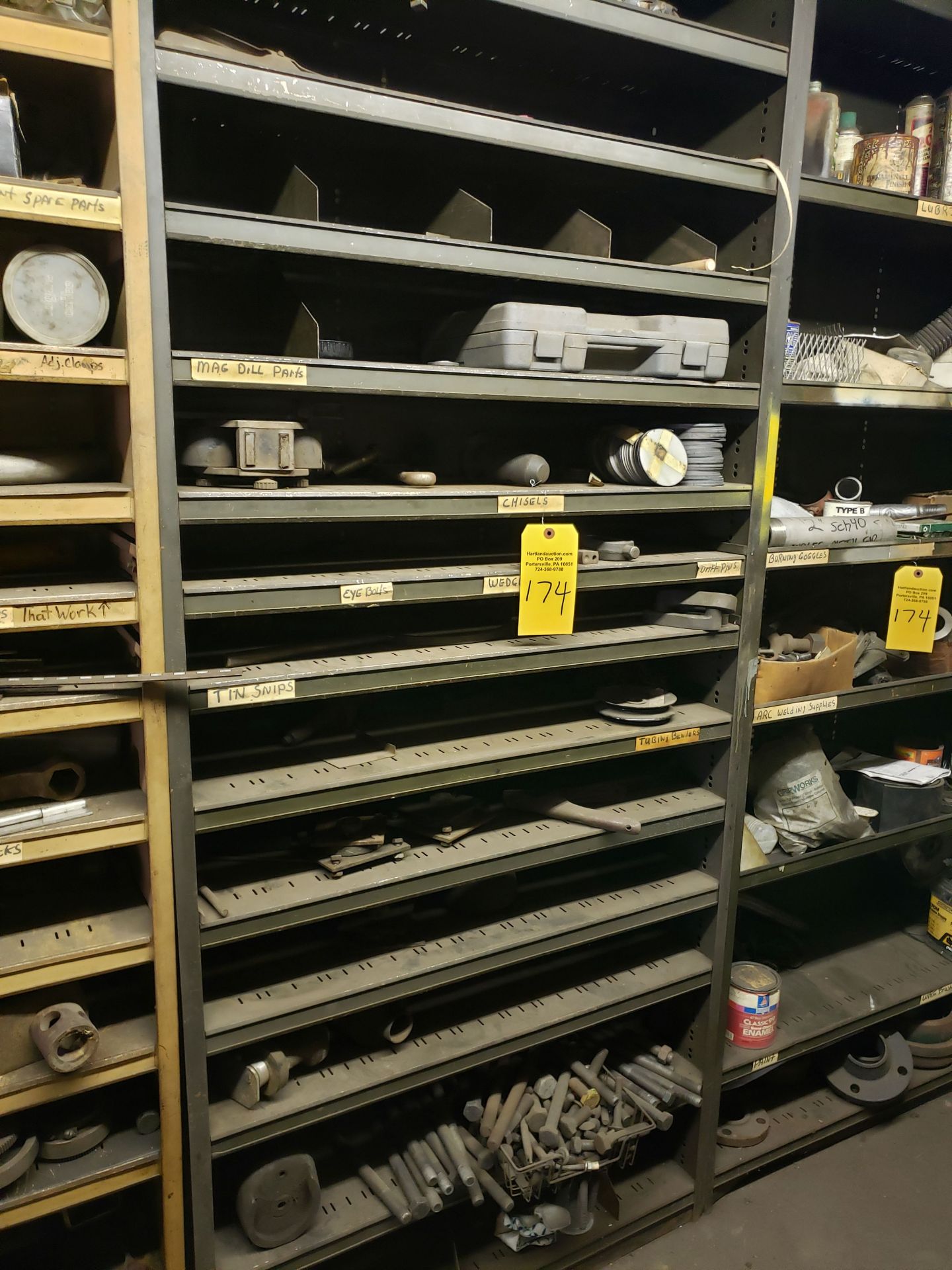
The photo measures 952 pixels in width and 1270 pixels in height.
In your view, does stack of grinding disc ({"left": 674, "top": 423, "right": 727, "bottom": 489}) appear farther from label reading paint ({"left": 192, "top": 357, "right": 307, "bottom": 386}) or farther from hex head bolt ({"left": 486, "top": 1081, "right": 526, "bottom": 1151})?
hex head bolt ({"left": 486, "top": 1081, "right": 526, "bottom": 1151})

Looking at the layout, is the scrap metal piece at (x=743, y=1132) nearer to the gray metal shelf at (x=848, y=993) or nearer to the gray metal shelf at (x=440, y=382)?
the gray metal shelf at (x=848, y=993)

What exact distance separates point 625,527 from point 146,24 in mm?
1282

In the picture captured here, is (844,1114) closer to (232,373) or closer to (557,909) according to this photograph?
(557,909)

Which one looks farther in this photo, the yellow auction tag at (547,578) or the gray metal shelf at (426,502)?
the yellow auction tag at (547,578)

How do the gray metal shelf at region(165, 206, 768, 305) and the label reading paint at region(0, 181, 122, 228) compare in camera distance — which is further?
the gray metal shelf at region(165, 206, 768, 305)

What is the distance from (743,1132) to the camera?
6.81 ft

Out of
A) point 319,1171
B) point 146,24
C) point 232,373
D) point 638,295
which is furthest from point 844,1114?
point 146,24

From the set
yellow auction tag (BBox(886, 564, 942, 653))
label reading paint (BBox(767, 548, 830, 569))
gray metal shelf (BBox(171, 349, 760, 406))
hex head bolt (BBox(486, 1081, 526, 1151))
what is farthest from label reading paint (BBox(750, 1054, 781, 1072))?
gray metal shelf (BBox(171, 349, 760, 406))

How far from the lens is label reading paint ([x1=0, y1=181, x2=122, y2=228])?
3.31 ft

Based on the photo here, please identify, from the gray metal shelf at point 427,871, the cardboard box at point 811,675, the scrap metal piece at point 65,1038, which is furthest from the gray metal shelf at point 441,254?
the scrap metal piece at point 65,1038

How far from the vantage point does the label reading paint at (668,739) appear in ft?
5.56

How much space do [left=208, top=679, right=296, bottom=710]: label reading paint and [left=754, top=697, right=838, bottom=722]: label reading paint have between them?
1012 mm

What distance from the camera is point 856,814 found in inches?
82.4

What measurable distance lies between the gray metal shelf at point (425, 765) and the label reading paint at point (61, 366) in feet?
1.97
